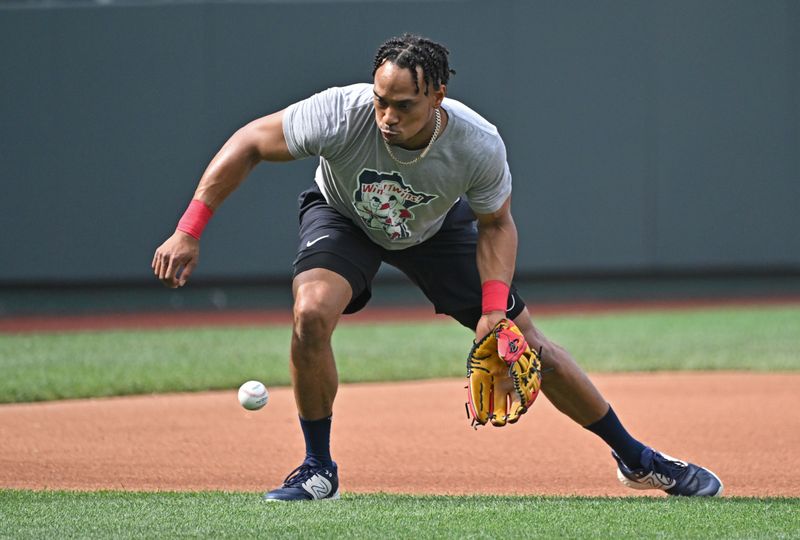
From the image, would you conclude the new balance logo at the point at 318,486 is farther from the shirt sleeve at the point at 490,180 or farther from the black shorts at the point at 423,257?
the shirt sleeve at the point at 490,180

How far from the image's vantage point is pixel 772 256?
13.8 meters

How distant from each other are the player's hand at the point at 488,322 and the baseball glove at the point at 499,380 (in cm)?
2

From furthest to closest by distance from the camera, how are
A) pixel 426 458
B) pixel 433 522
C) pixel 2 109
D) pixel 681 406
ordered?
pixel 2 109 < pixel 681 406 < pixel 426 458 < pixel 433 522

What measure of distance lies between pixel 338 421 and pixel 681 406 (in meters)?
2.18

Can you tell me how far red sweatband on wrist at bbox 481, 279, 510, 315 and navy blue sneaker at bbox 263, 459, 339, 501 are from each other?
88 cm

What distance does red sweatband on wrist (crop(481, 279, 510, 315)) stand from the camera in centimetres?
439

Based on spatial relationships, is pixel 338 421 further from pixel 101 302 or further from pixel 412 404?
pixel 101 302

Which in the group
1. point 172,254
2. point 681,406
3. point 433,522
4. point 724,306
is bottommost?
point 724,306

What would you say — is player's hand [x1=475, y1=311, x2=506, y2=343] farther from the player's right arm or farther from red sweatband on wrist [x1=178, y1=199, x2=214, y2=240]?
red sweatband on wrist [x1=178, y1=199, x2=214, y2=240]

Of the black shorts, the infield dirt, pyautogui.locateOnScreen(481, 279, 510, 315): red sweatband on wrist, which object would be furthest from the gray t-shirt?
the infield dirt

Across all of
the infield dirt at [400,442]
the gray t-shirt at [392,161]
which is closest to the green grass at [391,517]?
the infield dirt at [400,442]

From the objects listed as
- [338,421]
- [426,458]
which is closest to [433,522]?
[426,458]

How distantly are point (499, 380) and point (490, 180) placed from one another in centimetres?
75

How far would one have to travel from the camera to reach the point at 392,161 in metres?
4.28
